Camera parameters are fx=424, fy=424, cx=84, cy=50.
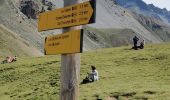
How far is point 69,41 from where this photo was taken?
11.6 metres

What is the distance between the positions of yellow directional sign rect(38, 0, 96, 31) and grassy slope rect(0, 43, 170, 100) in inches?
716

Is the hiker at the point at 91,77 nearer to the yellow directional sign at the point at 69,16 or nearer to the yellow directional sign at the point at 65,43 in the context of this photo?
the yellow directional sign at the point at 69,16

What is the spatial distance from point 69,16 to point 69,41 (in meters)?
0.71

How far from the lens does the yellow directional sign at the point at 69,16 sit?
11.0 meters

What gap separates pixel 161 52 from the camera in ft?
183

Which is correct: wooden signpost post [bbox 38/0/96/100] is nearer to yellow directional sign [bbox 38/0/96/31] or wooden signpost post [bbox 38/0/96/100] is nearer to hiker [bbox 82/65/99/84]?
yellow directional sign [bbox 38/0/96/31]

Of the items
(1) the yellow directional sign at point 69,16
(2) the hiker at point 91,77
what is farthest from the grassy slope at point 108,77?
(1) the yellow directional sign at point 69,16

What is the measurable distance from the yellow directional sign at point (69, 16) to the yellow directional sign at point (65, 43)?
0.95 ft

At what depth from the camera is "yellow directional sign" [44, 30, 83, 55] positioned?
444 inches

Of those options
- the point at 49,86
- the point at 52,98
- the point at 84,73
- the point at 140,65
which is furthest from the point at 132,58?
the point at 52,98

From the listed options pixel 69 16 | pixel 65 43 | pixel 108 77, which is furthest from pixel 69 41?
pixel 108 77

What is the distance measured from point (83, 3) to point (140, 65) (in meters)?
38.0

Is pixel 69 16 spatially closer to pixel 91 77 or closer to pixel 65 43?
pixel 65 43

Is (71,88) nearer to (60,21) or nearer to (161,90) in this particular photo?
(60,21)
